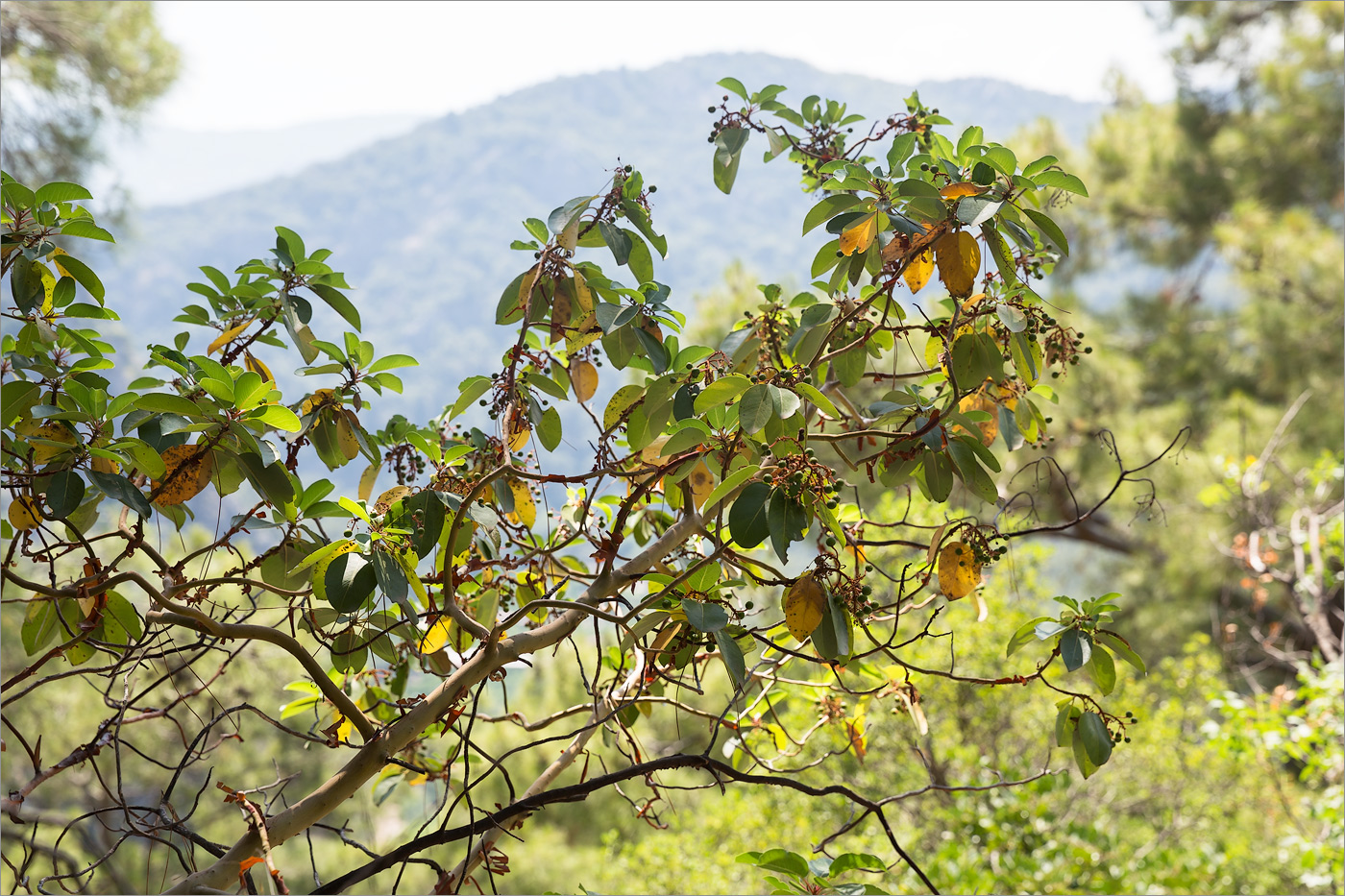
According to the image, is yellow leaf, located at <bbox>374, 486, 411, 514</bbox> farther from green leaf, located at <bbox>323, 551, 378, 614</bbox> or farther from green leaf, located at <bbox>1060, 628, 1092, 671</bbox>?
green leaf, located at <bbox>1060, 628, 1092, 671</bbox>

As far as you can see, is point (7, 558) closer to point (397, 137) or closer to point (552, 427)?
point (552, 427)

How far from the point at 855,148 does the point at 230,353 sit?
72cm

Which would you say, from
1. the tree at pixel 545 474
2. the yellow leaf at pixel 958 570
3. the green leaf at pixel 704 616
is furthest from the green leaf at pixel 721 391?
the yellow leaf at pixel 958 570

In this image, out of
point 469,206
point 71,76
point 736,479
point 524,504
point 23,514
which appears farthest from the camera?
point 469,206

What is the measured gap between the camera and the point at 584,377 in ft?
3.06

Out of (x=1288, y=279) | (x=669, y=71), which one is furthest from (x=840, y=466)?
(x=669, y=71)

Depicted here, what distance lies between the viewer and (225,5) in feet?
45.7

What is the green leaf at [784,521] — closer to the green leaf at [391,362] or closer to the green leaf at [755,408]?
the green leaf at [755,408]

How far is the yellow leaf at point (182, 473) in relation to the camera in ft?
2.31

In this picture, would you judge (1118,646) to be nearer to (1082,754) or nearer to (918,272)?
(1082,754)

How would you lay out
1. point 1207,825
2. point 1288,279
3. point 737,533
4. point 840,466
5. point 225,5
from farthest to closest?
point 225,5, point 1288,279, point 1207,825, point 840,466, point 737,533

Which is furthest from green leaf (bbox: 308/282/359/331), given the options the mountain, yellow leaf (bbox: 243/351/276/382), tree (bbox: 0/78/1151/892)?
the mountain

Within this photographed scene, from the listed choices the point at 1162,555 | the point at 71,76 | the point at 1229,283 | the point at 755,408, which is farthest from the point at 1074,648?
the point at 71,76

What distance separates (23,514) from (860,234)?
72 cm
